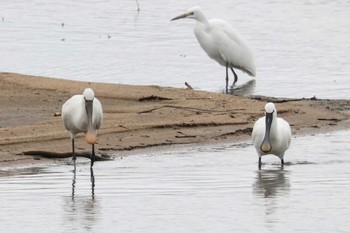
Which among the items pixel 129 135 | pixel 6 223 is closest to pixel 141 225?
pixel 6 223

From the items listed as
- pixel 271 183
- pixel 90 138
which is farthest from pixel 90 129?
pixel 271 183

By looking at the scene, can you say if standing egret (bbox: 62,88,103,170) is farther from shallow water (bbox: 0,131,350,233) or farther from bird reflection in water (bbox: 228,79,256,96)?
bird reflection in water (bbox: 228,79,256,96)

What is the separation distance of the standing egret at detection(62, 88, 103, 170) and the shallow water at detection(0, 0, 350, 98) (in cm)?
544

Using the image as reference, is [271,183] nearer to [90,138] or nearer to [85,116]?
[90,138]

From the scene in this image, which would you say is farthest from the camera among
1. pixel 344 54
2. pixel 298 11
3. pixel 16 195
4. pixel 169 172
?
pixel 298 11

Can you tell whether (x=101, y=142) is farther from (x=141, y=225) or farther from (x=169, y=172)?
(x=141, y=225)

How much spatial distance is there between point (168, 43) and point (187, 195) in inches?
521

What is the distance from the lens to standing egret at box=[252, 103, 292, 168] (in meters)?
12.7

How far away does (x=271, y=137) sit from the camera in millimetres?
12859

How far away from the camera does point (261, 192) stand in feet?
36.8

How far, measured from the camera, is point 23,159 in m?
12.7

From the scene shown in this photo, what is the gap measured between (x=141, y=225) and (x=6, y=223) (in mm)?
1106

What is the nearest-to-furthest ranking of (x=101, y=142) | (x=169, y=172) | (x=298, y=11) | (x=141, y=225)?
(x=141, y=225)
(x=169, y=172)
(x=101, y=142)
(x=298, y=11)

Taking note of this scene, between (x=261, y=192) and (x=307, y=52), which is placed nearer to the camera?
(x=261, y=192)
